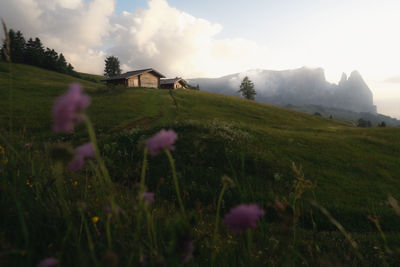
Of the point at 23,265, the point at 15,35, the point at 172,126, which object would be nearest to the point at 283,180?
the point at 172,126

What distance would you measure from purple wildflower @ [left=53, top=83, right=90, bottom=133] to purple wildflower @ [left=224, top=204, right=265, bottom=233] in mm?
887

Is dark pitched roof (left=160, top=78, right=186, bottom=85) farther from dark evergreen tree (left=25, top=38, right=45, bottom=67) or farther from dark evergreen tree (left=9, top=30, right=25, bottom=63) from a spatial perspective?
dark evergreen tree (left=9, top=30, right=25, bottom=63)

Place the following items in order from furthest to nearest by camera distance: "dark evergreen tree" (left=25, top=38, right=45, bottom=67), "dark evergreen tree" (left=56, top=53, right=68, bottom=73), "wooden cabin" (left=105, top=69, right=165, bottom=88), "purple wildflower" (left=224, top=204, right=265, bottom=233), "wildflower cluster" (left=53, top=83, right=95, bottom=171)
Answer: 1. "dark evergreen tree" (left=56, top=53, right=68, bottom=73)
2. "dark evergreen tree" (left=25, top=38, right=45, bottom=67)
3. "wooden cabin" (left=105, top=69, right=165, bottom=88)
4. "purple wildflower" (left=224, top=204, right=265, bottom=233)
5. "wildflower cluster" (left=53, top=83, right=95, bottom=171)

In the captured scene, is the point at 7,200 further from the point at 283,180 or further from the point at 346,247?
the point at 283,180

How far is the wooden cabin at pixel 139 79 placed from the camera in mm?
53219

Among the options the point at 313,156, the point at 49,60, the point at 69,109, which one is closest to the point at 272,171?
the point at 313,156

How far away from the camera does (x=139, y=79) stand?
55594 mm

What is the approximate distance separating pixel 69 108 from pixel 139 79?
58356mm

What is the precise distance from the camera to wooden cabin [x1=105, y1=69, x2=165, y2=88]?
53219 millimetres

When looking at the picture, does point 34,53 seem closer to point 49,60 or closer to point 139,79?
point 49,60

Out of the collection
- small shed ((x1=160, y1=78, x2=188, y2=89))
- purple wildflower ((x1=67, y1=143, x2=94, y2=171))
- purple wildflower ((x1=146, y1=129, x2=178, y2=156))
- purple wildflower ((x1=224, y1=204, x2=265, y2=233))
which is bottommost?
purple wildflower ((x1=224, y1=204, x2=265, y2=233))

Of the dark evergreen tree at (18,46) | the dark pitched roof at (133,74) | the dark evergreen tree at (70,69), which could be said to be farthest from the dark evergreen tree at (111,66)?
the dark pitched roof at (133,74)

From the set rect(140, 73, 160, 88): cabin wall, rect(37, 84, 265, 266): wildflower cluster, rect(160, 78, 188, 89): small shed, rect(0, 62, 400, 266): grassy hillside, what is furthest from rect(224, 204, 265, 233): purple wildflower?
rect(160, 78, 188, 89): small shed

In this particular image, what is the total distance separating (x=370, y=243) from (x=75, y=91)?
7278 mm
